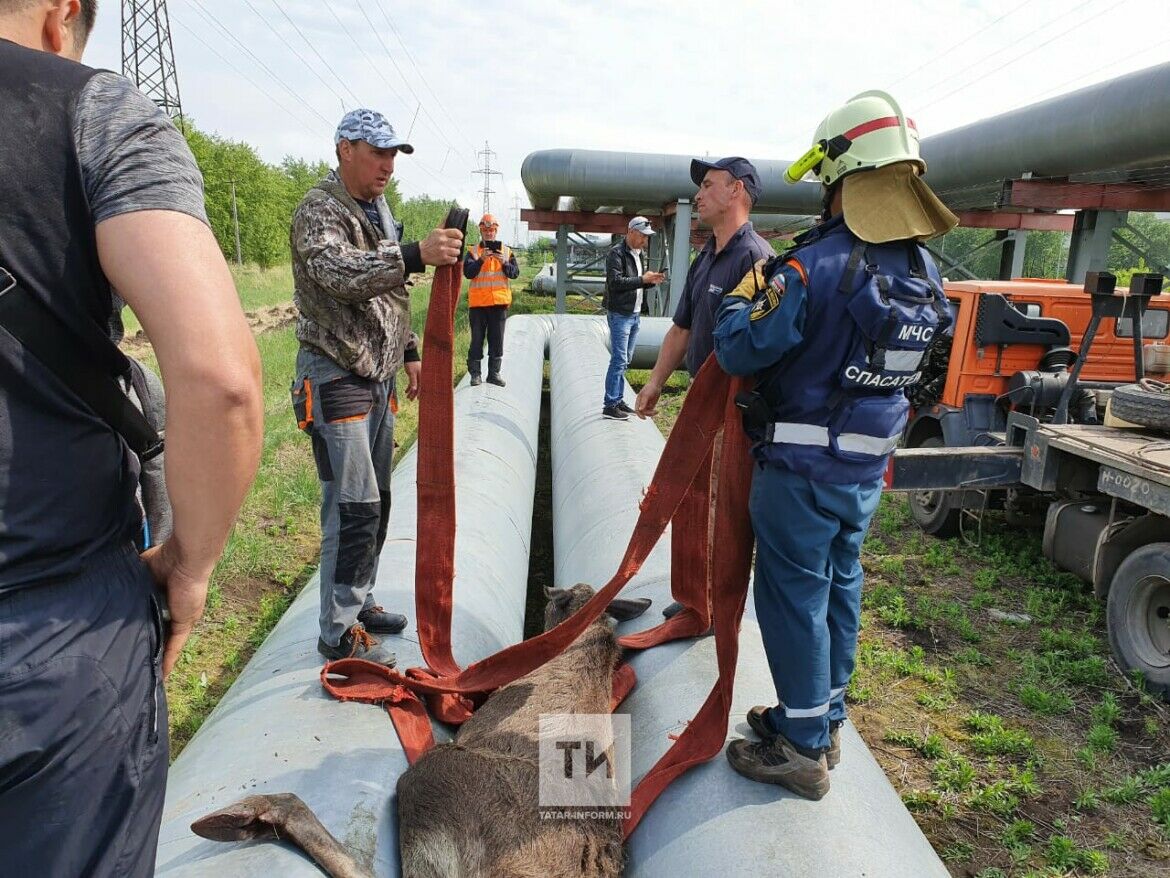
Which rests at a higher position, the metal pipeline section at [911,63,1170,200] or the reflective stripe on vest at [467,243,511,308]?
the metal pipeline section at [911,63,1170,200]

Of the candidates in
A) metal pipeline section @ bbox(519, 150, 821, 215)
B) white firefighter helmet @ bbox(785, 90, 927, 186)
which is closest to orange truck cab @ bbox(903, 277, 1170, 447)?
white firefighter helmet @ bbox(785, 90, 927, 186)

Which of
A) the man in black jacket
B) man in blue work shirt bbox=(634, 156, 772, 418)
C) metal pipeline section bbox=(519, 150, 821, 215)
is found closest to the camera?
man in blue work shirt bbox=(634, 156, 772, 418)

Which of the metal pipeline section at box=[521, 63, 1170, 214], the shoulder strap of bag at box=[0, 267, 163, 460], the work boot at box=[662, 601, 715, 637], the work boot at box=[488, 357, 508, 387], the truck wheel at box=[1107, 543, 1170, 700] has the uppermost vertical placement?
the metal pipeline section at box=[521, 63, 1170, 214]

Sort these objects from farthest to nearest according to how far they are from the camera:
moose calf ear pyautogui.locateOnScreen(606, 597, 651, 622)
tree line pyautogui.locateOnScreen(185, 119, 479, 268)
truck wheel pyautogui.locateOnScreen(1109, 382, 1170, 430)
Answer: tree line pyautogui.locateOnScreen(185, 119, 479, 268) → truck wheel pyautogui.locateOnScreen(1109, 382, 1170, 430) → moose calf ear pyautogui.locateOnScreen(606, 597, 651, 622)

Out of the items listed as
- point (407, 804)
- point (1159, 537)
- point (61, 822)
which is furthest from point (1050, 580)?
point (61, 822)

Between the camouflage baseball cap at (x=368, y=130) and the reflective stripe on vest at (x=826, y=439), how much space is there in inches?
67.6

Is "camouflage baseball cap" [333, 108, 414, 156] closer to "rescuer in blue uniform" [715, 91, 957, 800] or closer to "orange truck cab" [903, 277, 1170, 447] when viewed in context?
"rescuer in blue uniform" [715, 91, 957, 800]

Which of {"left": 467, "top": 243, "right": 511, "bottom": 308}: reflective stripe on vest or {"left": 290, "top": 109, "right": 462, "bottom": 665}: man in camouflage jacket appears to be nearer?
{"left": 290, "top": 109, "right": 462, "bottom": 665}: man in camouflage jacket

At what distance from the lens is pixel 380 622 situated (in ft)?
10.2

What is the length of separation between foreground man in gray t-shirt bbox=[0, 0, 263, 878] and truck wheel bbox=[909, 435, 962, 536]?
20.1 ft

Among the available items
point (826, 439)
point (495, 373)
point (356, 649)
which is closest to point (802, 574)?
point (826, 439)

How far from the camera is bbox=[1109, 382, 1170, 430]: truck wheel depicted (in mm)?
4637

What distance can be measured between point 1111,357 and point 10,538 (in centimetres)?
690

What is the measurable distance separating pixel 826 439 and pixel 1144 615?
334cm
